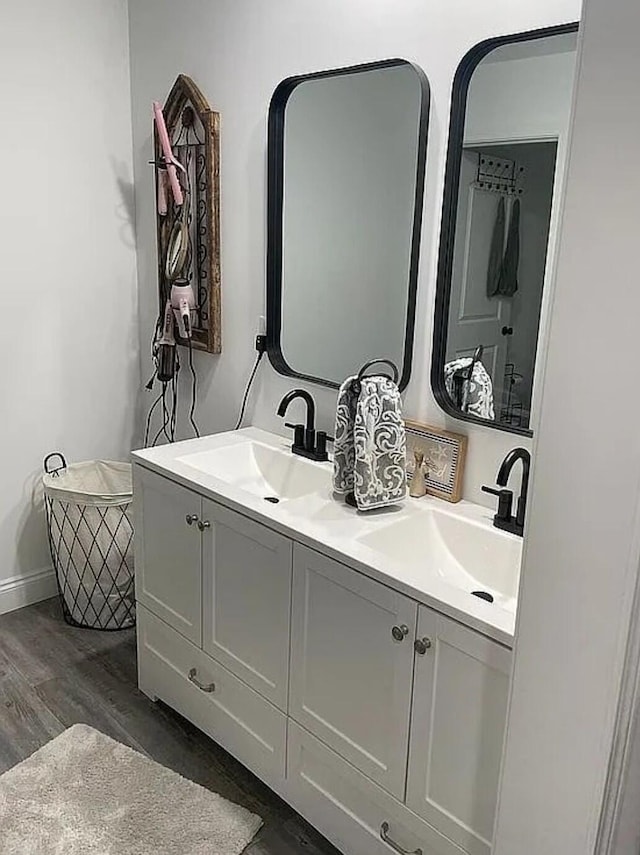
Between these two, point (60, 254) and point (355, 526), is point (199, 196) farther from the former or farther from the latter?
point (355, 526)

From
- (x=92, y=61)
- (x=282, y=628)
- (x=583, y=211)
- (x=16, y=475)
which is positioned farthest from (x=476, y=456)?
(x=92, y=61)

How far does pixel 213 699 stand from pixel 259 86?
73.0 inches

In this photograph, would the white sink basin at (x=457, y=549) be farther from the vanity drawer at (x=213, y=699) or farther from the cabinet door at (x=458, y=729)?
the vanity drawer at (x=213, y=699)

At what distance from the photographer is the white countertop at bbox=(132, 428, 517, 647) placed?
151 cm

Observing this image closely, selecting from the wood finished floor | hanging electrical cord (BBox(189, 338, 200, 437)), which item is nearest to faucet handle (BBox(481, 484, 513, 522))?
the wood finished floor

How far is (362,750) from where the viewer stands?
1767mm

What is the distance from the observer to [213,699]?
87.4 inches

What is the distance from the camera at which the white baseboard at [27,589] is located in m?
3.03

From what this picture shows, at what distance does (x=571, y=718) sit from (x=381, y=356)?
1250 millimetres

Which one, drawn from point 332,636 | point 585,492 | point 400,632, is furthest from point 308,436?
point 585,492

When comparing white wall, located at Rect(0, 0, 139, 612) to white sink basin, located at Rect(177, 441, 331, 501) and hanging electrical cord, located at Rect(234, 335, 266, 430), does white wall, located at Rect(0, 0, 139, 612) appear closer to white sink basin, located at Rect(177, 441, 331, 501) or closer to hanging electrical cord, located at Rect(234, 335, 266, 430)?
hanging electrical cord, located at Rect(234, 335, 266, 430)

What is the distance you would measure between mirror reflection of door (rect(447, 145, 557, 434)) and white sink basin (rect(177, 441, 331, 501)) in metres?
0.59

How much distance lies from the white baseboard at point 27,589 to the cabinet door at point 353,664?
62.9 inches

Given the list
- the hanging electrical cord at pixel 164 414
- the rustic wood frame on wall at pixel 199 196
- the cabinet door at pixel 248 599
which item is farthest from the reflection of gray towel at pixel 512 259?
the hanging electrical cord at pixel 164 414
